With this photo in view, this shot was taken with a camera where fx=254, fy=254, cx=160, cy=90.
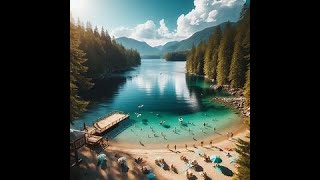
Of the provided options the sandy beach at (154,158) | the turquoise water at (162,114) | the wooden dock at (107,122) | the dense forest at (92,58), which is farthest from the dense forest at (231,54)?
the dense forest at (92,58)

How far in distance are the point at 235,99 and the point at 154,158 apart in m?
32.5

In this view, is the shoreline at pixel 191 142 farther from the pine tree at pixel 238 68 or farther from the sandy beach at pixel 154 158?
the pine tree at pixel 238 68

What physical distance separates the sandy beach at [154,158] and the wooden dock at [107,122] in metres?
4.10

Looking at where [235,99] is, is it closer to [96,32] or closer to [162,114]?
[162,114]

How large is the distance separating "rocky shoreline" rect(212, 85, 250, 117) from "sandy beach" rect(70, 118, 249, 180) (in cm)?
1110

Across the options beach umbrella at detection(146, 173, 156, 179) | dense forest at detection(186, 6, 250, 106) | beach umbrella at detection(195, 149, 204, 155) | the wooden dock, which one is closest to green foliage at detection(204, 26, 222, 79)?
dense forest at detection(186, 6, 250, 106)

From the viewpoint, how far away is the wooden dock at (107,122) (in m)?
38.0

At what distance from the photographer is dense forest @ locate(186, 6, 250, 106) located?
6156 cm

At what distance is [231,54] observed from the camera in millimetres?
72188

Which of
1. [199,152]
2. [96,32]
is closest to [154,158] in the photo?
[199,152]
